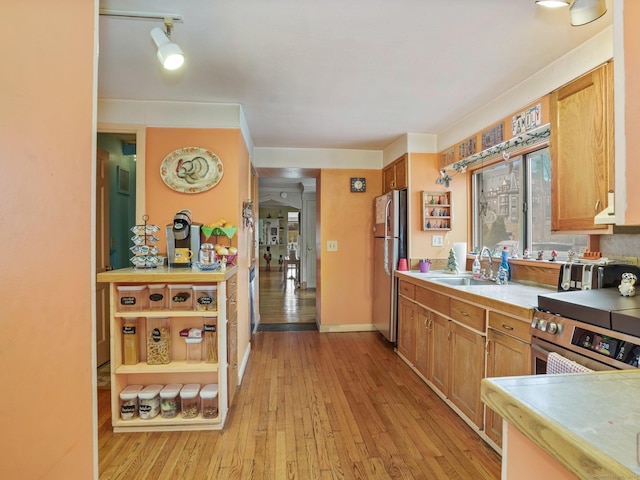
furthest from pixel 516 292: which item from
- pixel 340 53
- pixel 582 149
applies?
pixel 340 53

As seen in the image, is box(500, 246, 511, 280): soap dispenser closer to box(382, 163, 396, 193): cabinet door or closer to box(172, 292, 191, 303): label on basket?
box(382, 163, 396, 193): cabinet door

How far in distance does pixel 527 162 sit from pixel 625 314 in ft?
6.04

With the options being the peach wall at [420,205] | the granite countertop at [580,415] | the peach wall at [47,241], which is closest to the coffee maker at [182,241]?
the peach wall at [47,241]

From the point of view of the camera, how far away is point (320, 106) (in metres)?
2.75

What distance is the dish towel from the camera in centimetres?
128

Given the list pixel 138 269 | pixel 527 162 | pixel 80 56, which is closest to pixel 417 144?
pixel 527 162

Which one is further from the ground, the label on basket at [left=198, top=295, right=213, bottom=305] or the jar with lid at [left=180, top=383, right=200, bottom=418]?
the label on basket at [left=198, top=295, right=213, bottom=305]

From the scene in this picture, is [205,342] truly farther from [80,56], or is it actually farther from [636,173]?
[636,173]

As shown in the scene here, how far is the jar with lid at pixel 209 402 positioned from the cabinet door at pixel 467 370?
165cm

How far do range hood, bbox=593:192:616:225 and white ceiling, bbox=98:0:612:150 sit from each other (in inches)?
38.0

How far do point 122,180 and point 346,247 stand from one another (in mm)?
2754

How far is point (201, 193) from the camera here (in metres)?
2.58

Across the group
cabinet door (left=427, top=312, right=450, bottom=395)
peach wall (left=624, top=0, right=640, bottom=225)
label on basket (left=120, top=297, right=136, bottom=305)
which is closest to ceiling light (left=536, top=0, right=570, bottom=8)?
peach wall (left=624, top=0, right=640, bottom=225)

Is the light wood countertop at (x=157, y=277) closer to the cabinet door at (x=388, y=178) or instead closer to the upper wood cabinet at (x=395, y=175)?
the upper wood cabinet at (x=395, y=175)
